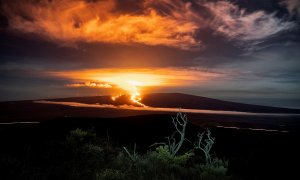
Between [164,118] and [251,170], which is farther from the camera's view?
[164,118]

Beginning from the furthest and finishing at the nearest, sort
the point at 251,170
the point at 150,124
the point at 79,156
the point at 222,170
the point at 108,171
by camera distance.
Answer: the point at 150,124 → the point at 251,170 → the point at 79,156 → the point at 222,170 → the point at 108,171

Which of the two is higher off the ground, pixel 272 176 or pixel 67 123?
pixel 67 123

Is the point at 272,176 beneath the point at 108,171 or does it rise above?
beneath

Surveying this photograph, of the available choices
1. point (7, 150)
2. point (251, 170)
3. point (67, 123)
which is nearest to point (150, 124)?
point (67, 123)

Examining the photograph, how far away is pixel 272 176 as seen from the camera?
11203mm

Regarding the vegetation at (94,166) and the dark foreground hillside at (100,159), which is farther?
the dark foreground hillside at (100,159)

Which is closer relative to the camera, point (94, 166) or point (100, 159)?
point (94, 166)

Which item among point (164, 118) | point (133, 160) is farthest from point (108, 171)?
point (164, 118)

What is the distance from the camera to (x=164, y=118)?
80.7ft

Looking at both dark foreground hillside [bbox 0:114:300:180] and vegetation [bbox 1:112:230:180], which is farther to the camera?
dark foreground hillside [bbox 0:114:300:180]

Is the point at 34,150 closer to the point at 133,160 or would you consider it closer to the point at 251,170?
the point at 133,160

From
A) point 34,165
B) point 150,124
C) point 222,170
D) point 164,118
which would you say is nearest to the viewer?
point 34,165

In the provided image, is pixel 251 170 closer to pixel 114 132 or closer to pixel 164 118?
pixel 114 132

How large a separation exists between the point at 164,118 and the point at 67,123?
8.81 m
